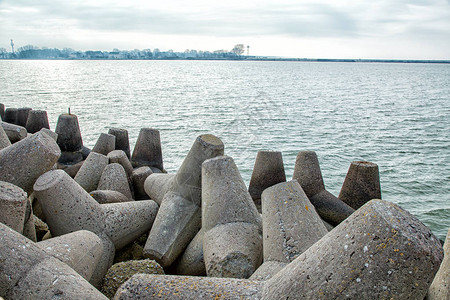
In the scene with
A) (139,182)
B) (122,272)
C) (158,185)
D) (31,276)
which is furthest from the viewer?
(139,182)

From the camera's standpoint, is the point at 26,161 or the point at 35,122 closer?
the point at 26,161

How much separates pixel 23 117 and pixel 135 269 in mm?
9120

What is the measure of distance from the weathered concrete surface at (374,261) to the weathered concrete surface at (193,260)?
7.22 feet

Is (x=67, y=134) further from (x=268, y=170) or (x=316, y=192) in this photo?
(x=316, y=192)

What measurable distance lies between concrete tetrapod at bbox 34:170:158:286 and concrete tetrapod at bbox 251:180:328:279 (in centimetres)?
175

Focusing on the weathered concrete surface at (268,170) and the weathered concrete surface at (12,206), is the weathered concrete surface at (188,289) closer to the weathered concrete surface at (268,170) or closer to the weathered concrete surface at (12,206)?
the weathered concrete surface at (12,206)

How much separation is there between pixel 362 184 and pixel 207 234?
393 cm

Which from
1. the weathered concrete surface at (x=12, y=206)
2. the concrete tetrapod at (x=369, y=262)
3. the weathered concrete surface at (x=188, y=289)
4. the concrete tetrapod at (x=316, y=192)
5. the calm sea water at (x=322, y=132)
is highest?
the concrete tetrapod at (x=369, y=262)

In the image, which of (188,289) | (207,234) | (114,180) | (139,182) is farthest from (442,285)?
(139,182)

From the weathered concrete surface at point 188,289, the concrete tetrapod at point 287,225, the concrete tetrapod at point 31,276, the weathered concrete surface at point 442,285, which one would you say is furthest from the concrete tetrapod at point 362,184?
the concrete tetrapod at point 31,276

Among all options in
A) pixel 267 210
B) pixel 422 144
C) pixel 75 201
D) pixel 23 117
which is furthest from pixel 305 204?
pixel 422 144

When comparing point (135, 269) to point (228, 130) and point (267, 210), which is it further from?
point (228, 130)

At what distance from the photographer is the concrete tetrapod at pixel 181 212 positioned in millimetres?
4570

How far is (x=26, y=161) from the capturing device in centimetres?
461
